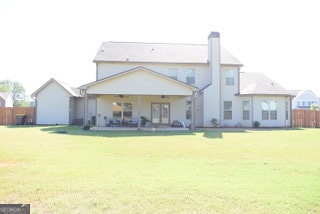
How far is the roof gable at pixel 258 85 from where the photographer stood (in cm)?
2935

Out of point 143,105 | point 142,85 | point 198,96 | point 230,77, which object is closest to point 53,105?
point 143,105

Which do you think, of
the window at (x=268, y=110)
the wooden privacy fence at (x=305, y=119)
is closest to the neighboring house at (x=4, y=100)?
the window at (x=268, y=110)

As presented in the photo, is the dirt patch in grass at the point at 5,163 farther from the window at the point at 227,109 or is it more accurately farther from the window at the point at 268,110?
the window at the point at 268,110

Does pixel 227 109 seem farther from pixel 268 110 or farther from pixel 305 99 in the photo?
pixel 305 99

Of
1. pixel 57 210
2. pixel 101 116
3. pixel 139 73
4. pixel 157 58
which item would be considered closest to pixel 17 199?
pixel 57 210

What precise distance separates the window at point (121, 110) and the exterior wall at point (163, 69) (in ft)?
9.49

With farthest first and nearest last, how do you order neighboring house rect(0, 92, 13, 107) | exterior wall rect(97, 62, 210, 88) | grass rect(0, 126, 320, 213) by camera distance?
neighboring house rect(0, 92, 13, 107) → exterior wall rect(97, 62, 210, 88) → grass rect(0, 126, 320, 213)

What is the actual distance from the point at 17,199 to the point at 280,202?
4787 mm

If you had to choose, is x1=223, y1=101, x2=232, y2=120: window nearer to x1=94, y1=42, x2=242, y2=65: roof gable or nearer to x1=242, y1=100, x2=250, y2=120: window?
x1=242, y1=100, x2=250, y2=120: window

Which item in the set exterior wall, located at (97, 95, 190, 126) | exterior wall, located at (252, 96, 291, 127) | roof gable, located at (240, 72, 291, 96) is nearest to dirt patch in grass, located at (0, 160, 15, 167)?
exterior wall, located at (97, 95, 190, 126)

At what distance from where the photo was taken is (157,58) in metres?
29.4

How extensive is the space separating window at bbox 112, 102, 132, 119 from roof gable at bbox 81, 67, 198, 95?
4513 millimetres

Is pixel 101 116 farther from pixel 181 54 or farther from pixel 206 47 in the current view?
pixel 206 47

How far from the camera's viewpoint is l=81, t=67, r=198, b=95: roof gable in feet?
77.8
